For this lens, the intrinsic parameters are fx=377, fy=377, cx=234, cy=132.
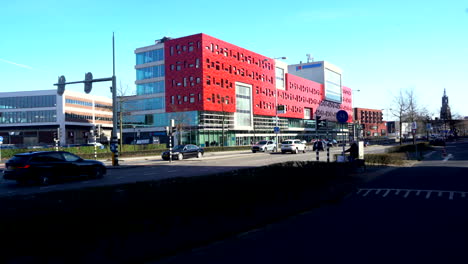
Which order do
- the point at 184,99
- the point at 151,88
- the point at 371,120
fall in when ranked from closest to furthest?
1. the point at 184,99
2. the point at 151,88
3. the point at 371,120

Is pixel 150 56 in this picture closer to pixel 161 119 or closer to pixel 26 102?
pixel 161 119

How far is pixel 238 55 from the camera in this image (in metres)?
74.1

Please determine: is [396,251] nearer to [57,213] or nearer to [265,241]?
[265,241]

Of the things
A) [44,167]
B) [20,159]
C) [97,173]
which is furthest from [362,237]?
[97,173]

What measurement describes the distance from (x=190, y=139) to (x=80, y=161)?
4906 centimetres

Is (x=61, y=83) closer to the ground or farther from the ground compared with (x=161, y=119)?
closer to the ground

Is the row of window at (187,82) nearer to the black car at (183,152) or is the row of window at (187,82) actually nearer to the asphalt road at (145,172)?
the black car at (183,152)

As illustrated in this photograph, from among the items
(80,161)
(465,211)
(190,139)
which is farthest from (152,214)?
(190,139)

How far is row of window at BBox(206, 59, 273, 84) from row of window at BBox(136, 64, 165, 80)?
973 centimetres

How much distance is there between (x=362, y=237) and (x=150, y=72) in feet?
222

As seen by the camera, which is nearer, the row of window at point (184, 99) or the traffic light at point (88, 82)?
the traffic light at point (88, 82)

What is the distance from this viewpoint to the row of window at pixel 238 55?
67.6 meters

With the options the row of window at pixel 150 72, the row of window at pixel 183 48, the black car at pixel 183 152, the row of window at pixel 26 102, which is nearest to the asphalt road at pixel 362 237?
the black car at pixel 183 152

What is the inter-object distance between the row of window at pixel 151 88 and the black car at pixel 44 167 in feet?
172
